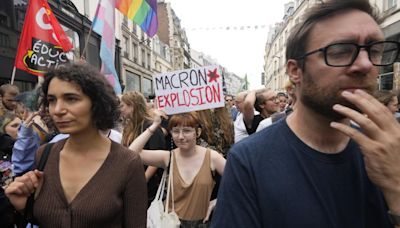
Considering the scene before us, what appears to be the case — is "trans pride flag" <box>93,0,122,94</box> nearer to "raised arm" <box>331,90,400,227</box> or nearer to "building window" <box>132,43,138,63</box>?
"raised arm" <box>331,90,400,227</box>

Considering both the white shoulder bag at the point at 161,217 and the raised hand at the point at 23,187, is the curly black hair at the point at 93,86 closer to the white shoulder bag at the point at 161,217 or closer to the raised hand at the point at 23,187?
the raised hand at the point at 23,187

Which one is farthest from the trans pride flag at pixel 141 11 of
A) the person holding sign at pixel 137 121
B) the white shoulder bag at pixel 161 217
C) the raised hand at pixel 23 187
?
the raised hand at pixel 23 187

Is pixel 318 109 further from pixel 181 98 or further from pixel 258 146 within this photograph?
pixel 181 98

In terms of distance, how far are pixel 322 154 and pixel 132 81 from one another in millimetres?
26445

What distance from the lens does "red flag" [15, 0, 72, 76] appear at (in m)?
4.25

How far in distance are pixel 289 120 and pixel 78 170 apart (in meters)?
1.27

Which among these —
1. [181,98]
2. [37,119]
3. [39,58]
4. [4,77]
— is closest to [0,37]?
[4,77]

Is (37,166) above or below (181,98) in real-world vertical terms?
below

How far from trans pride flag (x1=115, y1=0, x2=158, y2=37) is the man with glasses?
4.89 meters

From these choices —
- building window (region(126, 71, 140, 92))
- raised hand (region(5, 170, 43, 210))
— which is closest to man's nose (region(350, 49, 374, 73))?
raised hand (region(5, 170, 43, 210))

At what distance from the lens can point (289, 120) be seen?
131cm

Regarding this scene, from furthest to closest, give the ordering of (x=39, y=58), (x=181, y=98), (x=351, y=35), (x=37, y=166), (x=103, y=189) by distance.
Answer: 1. (x=39, y=58)
2. (x=181, y=98)
3. (x=37, y=166)
4. (x=103, y=189)
5. (x=351, y=35)

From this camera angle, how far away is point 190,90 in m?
3.47

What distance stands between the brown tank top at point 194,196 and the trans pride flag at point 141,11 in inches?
152
